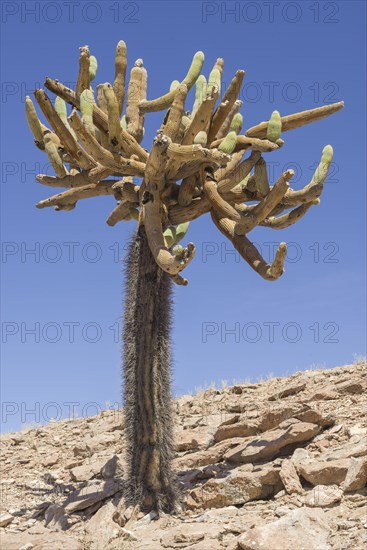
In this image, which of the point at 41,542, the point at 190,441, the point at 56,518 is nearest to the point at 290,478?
the point at 190,441

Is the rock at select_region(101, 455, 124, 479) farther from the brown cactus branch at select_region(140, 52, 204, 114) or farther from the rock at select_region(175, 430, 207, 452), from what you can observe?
the brown cactus branch at select_region(140, 52, 204, 114)

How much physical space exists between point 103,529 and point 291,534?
188 cm

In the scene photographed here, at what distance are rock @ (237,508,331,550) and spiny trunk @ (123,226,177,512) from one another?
1667 millimetres

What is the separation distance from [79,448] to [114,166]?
431 cm

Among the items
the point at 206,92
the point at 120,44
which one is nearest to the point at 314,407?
the point at 206,92

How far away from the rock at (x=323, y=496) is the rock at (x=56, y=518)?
250 centimetres

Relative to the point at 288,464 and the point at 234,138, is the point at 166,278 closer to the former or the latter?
the point at 234,138

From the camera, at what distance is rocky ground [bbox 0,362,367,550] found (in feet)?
20.8

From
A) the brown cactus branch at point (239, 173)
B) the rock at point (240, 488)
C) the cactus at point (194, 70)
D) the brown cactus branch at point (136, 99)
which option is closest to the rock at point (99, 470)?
the rock at point (240, 488)

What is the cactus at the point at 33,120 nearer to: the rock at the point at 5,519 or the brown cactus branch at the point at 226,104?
the brown cactus branch at the point at 226,104

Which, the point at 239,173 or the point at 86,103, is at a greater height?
the point at 86,103

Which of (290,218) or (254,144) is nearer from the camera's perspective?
(254,144)

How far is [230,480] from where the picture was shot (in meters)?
7.39

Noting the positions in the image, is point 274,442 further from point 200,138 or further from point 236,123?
point 236,123
